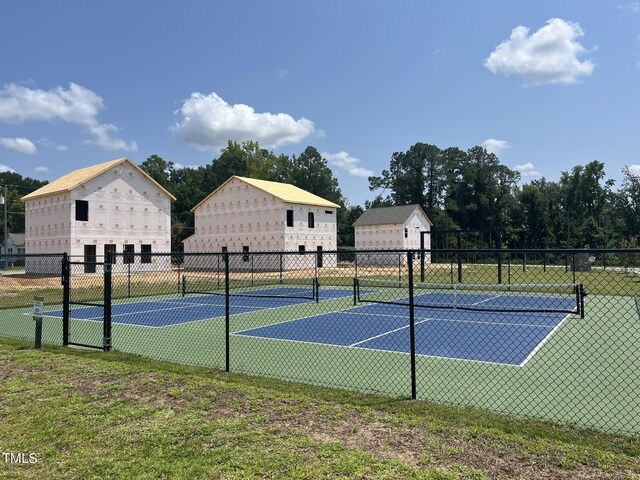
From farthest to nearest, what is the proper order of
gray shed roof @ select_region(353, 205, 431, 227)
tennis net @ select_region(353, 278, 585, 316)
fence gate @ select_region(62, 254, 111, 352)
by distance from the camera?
gray shed roof @ select_region(353, 205, 431, 227) → tennis net @ select_region(353, 278, 585, 316) → fence gate @ select_region(62, 254, 111, 352)

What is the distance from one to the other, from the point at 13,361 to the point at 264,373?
4.42 meters

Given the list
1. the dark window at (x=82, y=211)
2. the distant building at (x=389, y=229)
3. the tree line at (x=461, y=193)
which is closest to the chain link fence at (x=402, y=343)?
the dark window at (x=82, y=211)

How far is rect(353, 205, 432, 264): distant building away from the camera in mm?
54062

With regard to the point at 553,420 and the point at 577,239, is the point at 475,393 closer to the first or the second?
the point at 553,420

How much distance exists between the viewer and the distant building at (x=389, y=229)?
54062mm

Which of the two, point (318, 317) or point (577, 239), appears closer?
point (318, 317)

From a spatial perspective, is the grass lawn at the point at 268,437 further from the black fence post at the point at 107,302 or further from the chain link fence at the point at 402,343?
the black fence post at the point at 107,302

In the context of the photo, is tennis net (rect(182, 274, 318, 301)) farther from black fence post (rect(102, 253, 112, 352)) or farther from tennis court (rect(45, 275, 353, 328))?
black fence post (rect(102, 253, 112, 352))

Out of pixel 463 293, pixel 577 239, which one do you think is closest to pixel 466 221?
pixel 577 239

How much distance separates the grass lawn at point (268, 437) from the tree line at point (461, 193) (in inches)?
2431

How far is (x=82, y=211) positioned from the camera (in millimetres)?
37281

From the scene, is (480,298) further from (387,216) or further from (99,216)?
(387,216)

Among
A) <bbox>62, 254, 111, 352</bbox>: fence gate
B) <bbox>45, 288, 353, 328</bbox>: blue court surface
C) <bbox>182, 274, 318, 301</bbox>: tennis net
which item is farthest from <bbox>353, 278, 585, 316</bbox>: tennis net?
<bbox>62, 254, 111, 352</bbox>: fence gate

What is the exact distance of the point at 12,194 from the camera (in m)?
83.8
